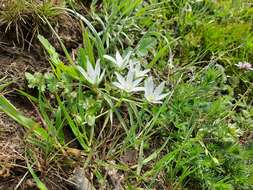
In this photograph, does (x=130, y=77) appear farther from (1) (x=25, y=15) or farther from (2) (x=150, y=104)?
(1) (x=25, y=15)

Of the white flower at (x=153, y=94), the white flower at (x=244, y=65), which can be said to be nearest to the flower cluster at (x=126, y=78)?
the white flower at (x=153, y=94)

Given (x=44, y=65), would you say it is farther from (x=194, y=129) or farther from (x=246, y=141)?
(x=246, y=141)

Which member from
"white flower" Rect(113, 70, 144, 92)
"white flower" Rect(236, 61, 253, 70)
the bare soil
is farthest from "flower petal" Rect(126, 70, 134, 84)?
"white flower" Rect(236, 61, 253, 70)

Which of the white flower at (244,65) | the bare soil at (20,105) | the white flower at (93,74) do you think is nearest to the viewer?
the bare soil at (20,105)

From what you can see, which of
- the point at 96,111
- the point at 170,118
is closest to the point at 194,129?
the point at 170,118

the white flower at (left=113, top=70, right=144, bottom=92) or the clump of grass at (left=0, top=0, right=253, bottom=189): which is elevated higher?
the white flower at (left=113, top=70, right=144, bottom=92)

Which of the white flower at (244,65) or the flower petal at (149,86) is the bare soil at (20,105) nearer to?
the flower petal at (149,86)

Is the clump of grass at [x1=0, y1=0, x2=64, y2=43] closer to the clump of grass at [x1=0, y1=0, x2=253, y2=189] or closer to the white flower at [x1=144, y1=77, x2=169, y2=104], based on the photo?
the clump of grass at [x1=0, y1=0, x2=253, y2=189]

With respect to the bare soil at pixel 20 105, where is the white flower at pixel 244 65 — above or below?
below
